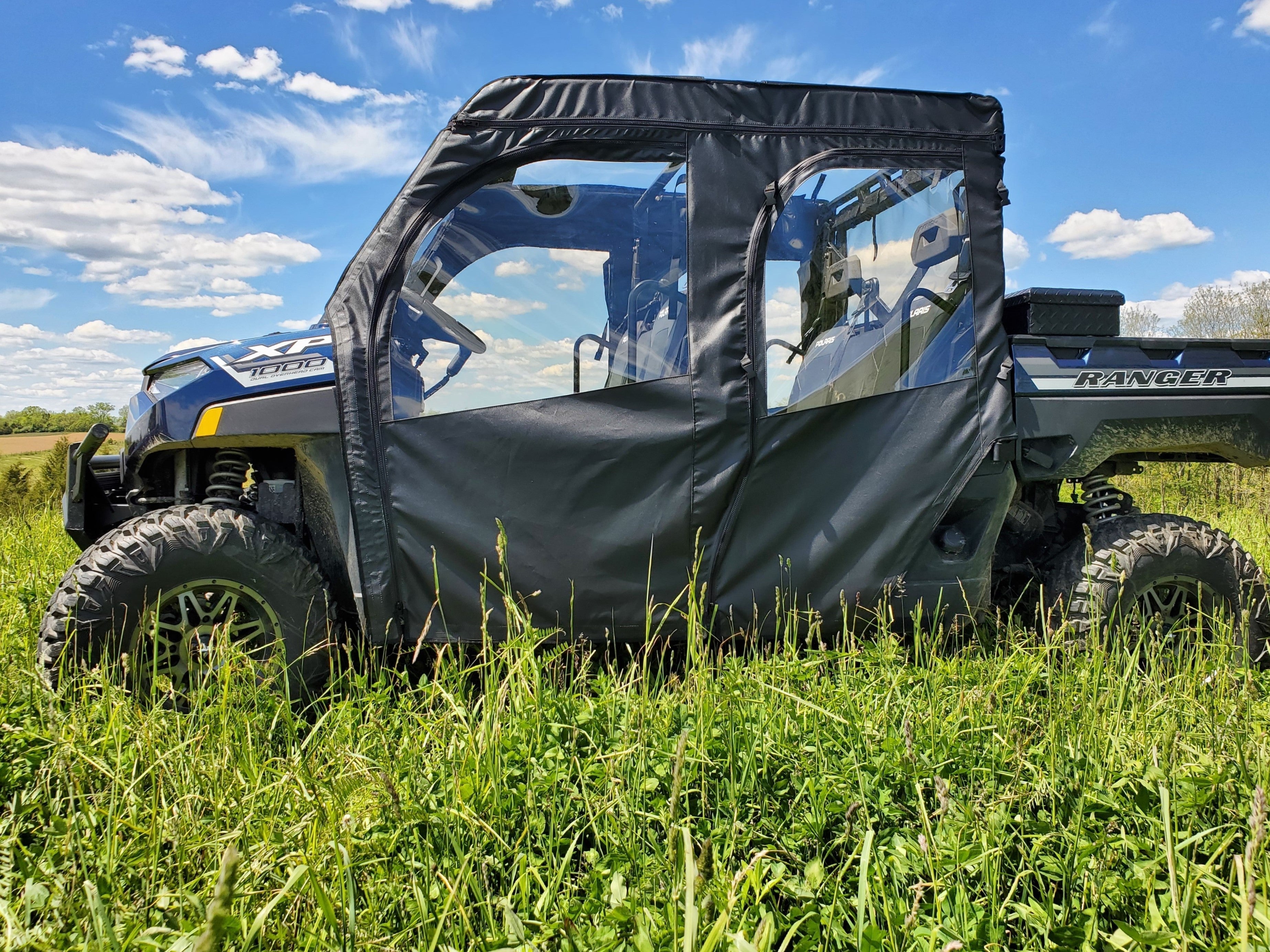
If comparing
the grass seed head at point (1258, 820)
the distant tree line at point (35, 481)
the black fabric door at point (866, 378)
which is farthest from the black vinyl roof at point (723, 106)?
the distant tree line at point (35, 481)

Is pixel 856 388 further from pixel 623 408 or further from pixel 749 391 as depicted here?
pixel 623 408

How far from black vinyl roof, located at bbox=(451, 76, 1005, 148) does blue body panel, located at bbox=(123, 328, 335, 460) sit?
1.06 metres

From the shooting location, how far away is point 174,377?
3.27 m

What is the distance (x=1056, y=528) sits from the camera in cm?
410

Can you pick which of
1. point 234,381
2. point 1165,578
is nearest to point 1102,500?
point 1165,578

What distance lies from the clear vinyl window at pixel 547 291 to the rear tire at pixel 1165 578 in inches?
82.2

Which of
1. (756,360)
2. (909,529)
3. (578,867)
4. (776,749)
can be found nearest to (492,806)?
(578,867)

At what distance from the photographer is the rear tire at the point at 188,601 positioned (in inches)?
114

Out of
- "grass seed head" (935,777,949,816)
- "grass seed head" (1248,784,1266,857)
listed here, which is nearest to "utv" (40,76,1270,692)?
"grass seed head" (935,777,949,816)

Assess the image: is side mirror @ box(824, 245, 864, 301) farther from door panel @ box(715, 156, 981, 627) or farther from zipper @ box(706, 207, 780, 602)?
zipper @ box(706, 207, 780, 602)

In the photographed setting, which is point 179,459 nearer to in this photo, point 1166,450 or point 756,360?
point 756,360

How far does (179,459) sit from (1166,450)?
448 centimetres

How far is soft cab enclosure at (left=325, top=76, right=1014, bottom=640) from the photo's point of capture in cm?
311

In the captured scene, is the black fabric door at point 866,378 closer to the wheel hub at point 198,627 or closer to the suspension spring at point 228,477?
the wheel hub at point 198,627
